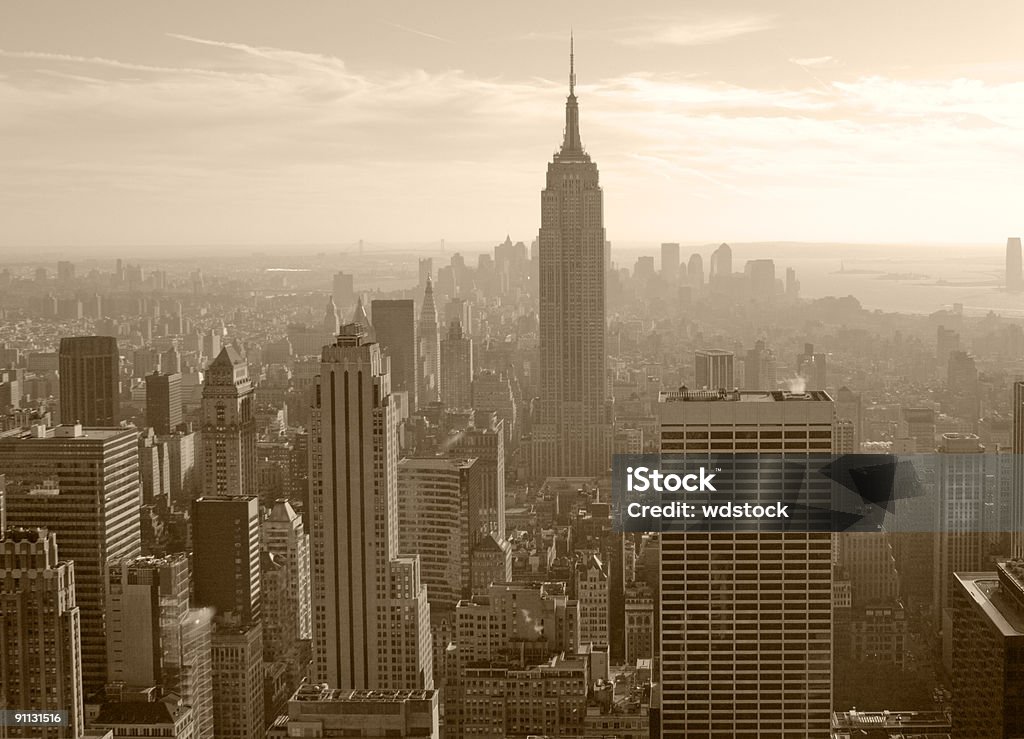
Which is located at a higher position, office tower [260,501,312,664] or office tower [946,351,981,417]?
office tower [946,351,981,417]

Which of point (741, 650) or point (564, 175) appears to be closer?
point (741, 650)

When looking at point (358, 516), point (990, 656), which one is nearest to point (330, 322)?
point (358, 516)

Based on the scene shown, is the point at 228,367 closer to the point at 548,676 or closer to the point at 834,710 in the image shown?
the point at 548,676

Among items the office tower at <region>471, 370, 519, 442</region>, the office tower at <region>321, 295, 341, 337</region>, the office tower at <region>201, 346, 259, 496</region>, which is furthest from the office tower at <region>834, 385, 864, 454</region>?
the office tower at <region>471, 370, 519, 442</region>

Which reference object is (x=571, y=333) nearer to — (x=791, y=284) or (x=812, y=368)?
(x=791, y=284)

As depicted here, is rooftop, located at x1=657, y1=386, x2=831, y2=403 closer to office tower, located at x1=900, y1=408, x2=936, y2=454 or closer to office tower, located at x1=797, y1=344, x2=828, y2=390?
Result: office tower, located at x1=797, y1=344, x2=828, y2=390

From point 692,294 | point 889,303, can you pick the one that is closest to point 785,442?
point 889,303
